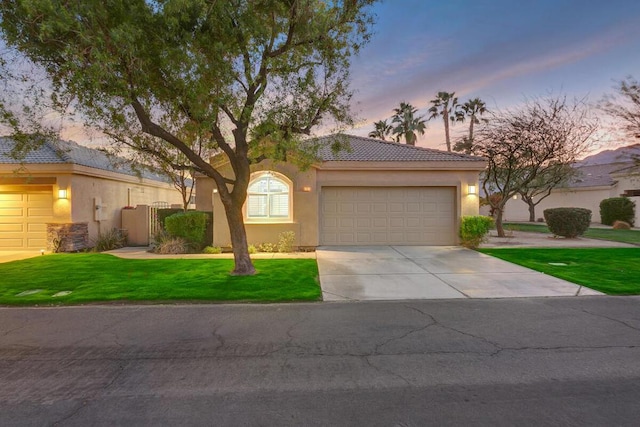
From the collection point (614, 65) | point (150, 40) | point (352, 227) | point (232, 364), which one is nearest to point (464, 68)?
→ point (614, 65)

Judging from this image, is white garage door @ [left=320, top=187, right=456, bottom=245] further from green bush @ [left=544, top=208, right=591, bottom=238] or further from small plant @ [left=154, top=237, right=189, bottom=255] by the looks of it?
green bush @ [left=544, top=208, right=591, bottom=238]

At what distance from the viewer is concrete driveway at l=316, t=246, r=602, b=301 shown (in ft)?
25.3

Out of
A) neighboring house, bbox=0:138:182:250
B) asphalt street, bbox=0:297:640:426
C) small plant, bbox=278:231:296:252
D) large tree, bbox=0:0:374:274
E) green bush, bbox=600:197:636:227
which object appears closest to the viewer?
asphalt street, bbox=0:297:640:426

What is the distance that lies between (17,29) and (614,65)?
20699 millimetres

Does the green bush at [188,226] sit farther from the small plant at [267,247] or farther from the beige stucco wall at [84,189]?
the beige stucco wall at [84,189]

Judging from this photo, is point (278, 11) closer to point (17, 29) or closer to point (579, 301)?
point (17, 29)

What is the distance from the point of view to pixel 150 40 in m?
7.59

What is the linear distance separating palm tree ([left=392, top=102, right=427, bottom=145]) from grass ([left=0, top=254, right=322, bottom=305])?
27.4m

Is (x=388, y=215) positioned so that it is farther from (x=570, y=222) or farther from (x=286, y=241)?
(x=570, y=222)

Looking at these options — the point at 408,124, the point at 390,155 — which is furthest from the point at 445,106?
the point at 390,155

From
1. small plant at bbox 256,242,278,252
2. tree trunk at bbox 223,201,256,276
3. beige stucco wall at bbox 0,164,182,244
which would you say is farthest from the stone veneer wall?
tree trunk at bbox 223,201,256,276

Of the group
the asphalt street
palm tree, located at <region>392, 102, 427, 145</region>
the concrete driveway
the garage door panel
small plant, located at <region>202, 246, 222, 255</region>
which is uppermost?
palm tree, located at <region>392, 102, 427, 145</region>

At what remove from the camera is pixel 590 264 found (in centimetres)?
1074

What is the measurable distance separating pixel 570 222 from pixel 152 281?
17720 millimetres
